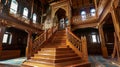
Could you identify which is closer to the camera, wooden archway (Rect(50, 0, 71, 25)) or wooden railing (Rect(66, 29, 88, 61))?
wooden railing (Rect(66, 29, 88, 61))

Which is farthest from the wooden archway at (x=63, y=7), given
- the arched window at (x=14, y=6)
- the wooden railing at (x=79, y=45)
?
the wooden railing at (x=79, y=45)

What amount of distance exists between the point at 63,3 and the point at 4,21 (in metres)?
6.94

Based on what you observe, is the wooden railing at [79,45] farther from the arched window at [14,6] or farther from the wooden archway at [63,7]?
the arched window at [14,6]

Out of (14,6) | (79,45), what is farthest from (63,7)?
(79,45)

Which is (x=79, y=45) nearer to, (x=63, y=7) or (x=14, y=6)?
(x=63, y=7)

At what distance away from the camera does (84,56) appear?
4.65 metres

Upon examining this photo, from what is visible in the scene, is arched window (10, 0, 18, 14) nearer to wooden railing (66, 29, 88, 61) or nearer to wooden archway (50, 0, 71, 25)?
wooden archway (50, 0, 71, 25)

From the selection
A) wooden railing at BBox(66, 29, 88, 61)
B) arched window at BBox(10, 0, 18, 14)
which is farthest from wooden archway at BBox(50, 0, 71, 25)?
wooden railing at BBox(66, 29, 88, 61)

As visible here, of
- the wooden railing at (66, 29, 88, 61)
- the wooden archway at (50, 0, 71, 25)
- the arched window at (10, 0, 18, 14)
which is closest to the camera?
the wooden railing at (66, 29, 88, 61)

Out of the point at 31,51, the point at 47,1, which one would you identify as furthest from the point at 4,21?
the point at 47,1

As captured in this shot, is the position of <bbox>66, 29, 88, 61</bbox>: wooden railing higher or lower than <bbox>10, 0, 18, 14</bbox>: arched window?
lower

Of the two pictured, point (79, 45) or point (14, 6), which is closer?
point (79, 45)

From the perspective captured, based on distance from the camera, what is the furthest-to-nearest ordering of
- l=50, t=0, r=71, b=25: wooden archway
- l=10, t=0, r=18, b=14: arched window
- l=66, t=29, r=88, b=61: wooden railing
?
l=50, t=0, r=71, b=25: wooden archway → l=10, t=0, r=18, b=14: arched window → l=66, t=29, r=88, b=61: wooden railing

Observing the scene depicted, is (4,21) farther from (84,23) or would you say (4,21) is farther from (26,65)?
(84,23)
